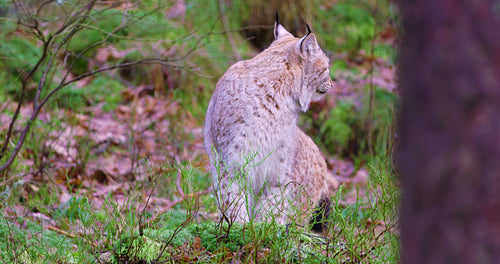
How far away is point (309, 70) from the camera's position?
3795 millimetres

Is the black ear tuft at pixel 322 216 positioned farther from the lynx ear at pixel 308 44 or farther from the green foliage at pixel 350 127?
the green foliage at pixel 350 127

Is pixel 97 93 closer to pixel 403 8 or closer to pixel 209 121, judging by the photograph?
pixel 209 121

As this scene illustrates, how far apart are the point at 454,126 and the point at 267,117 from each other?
7.83ft

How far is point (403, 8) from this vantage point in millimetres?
1312

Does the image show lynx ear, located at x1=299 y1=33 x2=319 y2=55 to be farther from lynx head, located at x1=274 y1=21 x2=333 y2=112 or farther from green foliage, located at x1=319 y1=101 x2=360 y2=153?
green foliage, located at x1=319 y1=101 x2=360 y2=153

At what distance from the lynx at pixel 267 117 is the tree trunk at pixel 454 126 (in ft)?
7.05

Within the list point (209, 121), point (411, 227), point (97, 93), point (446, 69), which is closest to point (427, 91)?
point (446, 69)

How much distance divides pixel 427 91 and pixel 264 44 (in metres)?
7.33

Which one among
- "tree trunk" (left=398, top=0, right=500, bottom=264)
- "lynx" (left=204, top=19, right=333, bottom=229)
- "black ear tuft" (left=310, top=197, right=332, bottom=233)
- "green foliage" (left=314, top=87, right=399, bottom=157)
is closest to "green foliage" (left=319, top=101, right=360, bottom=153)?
"green foliage" (left=314, top=87, right=399, bottom=157)

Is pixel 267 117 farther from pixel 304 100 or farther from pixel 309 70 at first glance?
pixel 309 70

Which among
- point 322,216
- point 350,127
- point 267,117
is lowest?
point 350,127

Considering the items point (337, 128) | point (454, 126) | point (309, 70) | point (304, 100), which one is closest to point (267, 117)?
point (304, 100)

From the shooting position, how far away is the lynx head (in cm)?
371

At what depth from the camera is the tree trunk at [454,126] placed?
1.16 m
